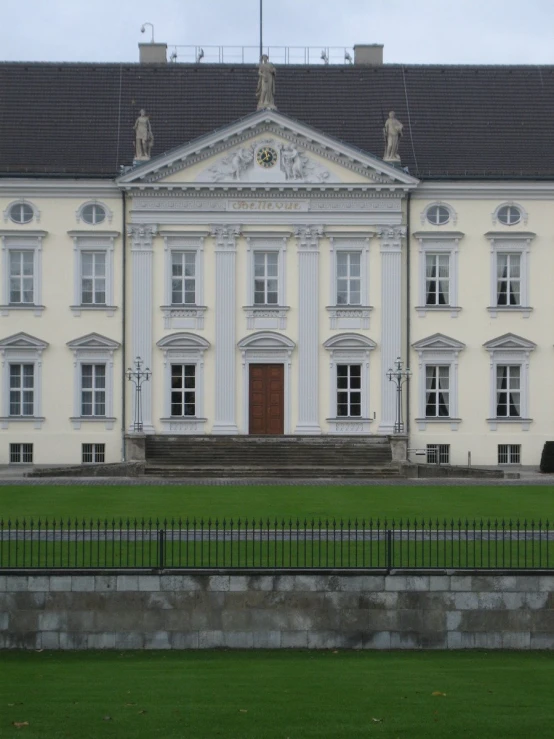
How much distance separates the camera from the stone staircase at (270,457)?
4950cm

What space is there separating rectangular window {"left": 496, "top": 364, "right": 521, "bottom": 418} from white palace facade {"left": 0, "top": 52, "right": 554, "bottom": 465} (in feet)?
0.38

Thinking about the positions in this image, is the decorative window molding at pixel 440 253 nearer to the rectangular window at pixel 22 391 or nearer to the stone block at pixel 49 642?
the rectangular window at pixel 22 391

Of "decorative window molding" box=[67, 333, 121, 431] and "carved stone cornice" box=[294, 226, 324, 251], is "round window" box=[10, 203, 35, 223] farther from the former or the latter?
"carved stone cornice" box=[294, 226, 324, 251]

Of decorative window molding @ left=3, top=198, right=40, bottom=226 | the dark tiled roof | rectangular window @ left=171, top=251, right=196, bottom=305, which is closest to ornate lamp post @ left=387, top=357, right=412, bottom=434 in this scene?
the dark tiled roof

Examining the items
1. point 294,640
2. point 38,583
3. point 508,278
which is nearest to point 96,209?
point 508,278

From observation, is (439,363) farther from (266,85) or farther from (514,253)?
(266,85)

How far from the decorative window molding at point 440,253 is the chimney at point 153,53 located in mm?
14768

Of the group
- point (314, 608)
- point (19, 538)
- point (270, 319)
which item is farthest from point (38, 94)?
point (314, 608)

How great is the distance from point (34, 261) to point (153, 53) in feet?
40.5

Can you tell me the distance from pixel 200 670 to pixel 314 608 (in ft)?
10.4

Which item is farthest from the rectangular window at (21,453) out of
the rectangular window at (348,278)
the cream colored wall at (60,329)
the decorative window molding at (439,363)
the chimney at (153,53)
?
the chimney at (153,53)

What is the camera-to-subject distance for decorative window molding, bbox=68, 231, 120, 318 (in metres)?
55.0

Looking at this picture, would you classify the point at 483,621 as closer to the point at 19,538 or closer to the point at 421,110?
the point at 19,538

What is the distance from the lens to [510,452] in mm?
55656
